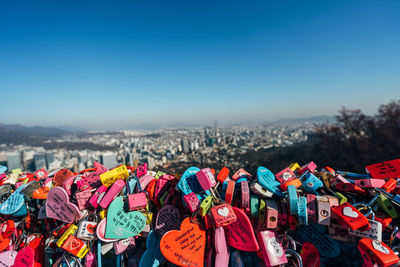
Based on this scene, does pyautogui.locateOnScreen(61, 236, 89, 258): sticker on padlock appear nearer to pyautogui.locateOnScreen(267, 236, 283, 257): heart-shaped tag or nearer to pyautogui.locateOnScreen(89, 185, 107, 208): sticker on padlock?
pyautogui.locateOnScreen(89, 185, 107, 208): sticker on padlock

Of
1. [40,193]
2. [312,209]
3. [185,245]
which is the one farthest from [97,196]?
[312,209]

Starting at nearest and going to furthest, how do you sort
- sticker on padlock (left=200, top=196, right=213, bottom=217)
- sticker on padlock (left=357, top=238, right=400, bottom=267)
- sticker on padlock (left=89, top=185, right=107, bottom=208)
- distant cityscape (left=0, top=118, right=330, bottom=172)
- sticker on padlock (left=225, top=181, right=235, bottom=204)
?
sticker on padlock (left=357, top=238, right=400, bottom=267), sticker on padlock (left=200, top=196, right=213, bottom=217), sticker on padlock (left=225, top=181, right=235, bottom=204), sticker on padlock (left=89, top=185, right=107, bottom=208), distant cityscape (left=0, top=118, right=330, bottom=172)

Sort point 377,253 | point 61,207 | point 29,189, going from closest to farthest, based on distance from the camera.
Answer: point 377,253 → point 61,207 → point 29,189

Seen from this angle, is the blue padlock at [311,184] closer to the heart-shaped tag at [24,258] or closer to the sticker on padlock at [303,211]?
the sticker on padlock at [303,211]

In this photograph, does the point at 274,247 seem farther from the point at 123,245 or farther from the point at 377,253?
the point at 123,245

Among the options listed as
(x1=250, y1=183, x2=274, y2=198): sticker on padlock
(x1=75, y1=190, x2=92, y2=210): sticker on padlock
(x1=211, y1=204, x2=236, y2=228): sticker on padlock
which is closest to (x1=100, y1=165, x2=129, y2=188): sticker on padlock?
(x1=75, y1=190, x2=92, y2=210): sticker on padlock
